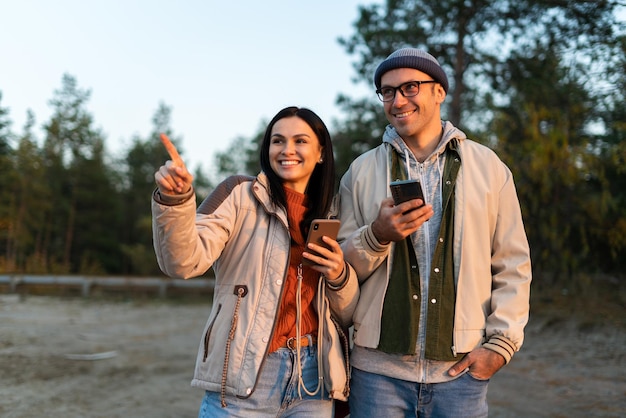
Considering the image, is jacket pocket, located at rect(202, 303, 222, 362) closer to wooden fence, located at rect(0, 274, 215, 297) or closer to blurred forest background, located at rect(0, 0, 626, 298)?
blurred forest background, located at rect(0, 0, 626, 298)

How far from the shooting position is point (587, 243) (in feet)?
33.9

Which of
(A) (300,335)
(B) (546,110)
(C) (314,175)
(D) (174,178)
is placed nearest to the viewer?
(D) (174,178)

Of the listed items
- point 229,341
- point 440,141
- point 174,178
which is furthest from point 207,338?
point 440,141

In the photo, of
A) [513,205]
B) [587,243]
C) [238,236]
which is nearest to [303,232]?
[238,236]

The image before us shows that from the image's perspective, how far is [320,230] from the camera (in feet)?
7.18

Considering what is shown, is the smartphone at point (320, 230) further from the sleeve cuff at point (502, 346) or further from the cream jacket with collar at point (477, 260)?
the sleeve cuff at point (502, 346)

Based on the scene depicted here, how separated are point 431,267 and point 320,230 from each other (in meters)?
0.49

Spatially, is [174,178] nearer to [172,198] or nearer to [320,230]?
[172,198]

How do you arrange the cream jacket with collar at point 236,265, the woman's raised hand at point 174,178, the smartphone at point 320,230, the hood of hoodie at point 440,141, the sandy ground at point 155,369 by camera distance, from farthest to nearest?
1. the sandy ground at point 155,369
2. the hood of hoodie at point 440,141
3. the smartphone at point 320,230
4. the cream jacket with collar at point 236,265
5. the woman's raised hand at point 174,178

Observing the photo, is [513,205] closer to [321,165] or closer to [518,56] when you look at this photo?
[321,165]

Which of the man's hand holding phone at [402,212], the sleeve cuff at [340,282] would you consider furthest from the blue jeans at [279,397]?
the man's hand holding phone at [402,212]

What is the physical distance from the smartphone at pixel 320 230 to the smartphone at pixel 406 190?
0.27m

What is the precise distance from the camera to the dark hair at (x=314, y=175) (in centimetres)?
249

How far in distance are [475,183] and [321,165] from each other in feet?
2.34
